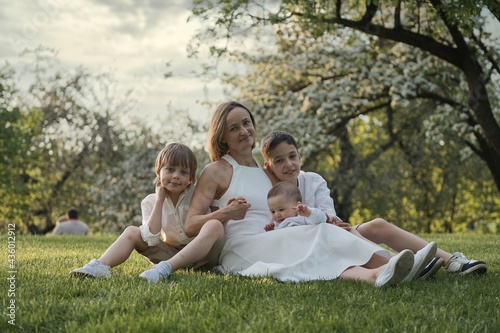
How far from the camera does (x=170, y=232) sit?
16.4ft

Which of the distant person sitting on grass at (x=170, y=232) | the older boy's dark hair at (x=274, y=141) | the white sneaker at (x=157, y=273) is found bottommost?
the white sneaker at (x=157, y=273)

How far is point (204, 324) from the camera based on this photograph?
2.96 metres

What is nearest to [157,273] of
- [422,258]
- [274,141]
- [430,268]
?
[274,141]

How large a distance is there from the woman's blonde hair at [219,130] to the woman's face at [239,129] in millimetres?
36

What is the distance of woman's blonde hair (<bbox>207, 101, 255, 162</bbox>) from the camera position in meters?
5.13

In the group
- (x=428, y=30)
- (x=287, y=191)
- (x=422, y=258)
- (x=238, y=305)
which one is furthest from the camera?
(x=428, y=30)

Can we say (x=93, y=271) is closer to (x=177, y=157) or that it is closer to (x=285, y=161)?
(x=177, y=157)

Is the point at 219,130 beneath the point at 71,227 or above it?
above

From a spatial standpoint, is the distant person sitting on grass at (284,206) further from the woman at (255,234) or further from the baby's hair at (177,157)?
the baby's hair at (177,157)

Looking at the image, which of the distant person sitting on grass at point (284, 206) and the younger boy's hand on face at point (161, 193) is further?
the younger boy's hand on face at point (161, 193)

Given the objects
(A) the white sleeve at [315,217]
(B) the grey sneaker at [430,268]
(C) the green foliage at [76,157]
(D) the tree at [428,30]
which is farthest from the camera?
(C) the green foliage at [76,157]

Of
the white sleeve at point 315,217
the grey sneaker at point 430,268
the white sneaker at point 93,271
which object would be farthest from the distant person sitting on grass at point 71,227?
the grey sneaker at point 430,268

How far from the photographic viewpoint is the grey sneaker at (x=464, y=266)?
15.6 ft

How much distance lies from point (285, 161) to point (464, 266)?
5.08 ft
